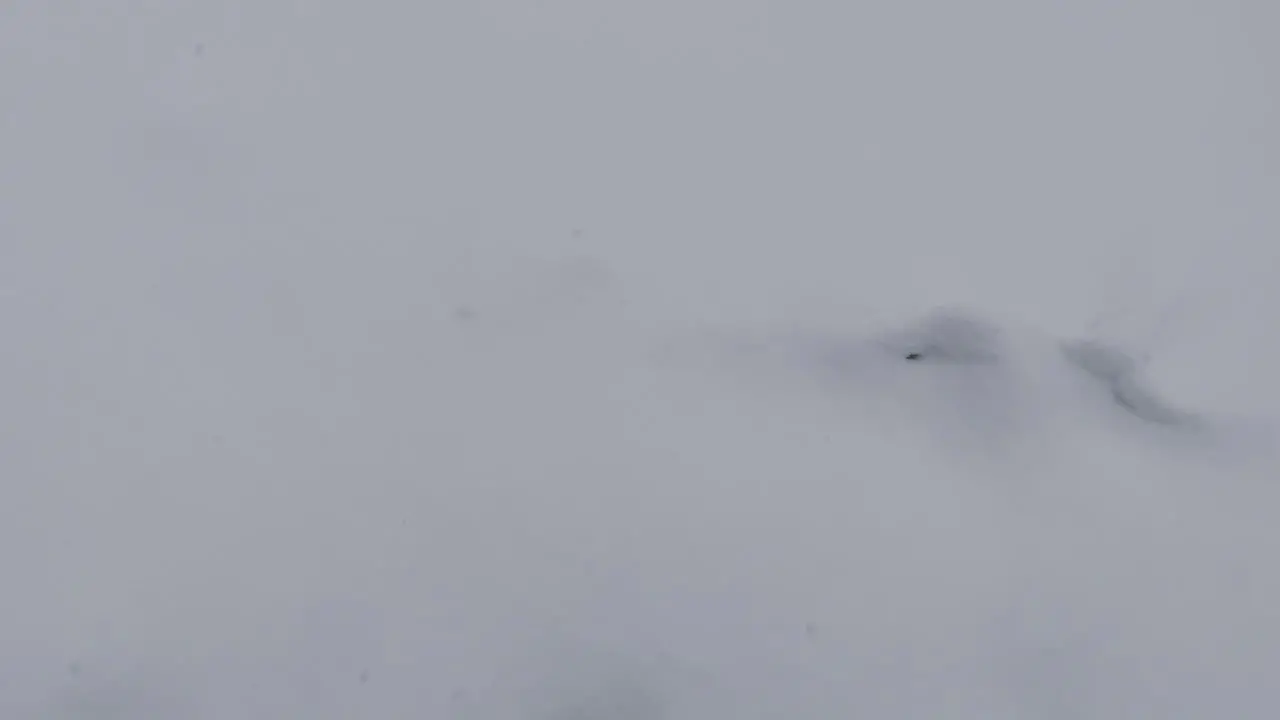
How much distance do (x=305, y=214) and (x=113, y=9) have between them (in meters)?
0.69

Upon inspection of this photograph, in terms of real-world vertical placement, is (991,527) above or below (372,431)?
below

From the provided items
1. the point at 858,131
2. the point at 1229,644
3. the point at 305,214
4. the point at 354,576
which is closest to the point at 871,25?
the point at 858,131

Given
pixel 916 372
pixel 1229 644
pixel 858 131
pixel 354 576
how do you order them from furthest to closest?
pixel 858 131 → pixel 916 372 → pixel 1229 644 → pixel 354 576

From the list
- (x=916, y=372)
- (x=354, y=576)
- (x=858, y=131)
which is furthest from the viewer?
(x=858, y=131)

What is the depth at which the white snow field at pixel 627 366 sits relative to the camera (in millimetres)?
2090

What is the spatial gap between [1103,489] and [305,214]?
5.99 ft

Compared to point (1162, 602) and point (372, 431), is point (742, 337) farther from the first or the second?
point (1162, 602)

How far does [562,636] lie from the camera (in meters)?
2.12

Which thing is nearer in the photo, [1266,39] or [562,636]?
[562,636]

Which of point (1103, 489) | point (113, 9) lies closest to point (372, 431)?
point (113, 9)

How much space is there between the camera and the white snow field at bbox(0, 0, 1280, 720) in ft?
6.86

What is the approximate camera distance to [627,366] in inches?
92.5

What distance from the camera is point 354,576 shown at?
2.09m

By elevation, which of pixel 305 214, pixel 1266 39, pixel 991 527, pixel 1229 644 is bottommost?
pixel 1229 644
